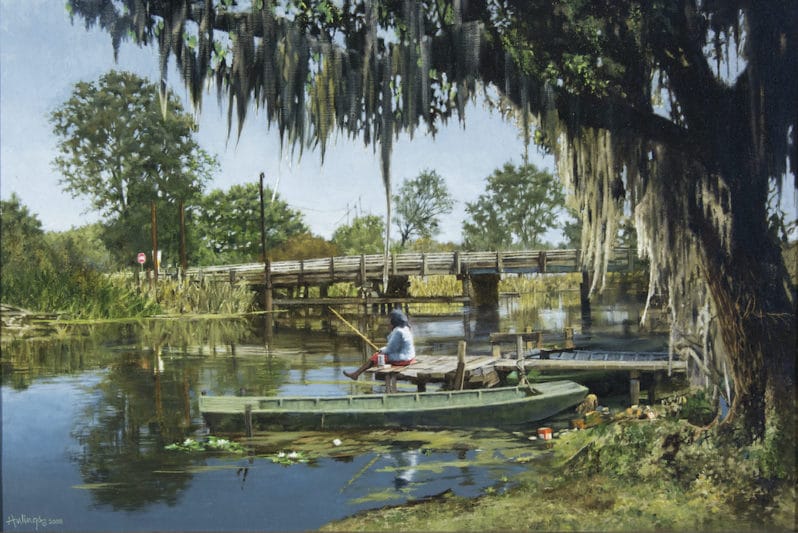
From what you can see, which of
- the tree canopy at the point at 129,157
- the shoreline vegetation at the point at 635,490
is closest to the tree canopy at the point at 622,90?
the shoreline vegetation at the point at 635,490

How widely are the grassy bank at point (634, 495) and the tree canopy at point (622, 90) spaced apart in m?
0.27

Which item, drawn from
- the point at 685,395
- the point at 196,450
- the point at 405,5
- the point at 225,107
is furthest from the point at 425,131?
the point at 196,450

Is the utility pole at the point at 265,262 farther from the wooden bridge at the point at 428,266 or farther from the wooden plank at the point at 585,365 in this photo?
the wooden plank at the point at 585,365

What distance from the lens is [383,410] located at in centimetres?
644

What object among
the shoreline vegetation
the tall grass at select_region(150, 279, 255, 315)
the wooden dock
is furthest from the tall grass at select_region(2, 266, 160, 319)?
the tall grass at select_region(150, 279, 255, 315)

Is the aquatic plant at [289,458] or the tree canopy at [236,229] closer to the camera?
the aquatic plant at [289,458]

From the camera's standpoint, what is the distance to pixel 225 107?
436 centimetres

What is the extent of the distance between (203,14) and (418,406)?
3.81 metres

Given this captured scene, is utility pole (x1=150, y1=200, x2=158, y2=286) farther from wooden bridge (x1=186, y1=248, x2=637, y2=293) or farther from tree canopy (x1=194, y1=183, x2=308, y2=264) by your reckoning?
wooden bridge (x1=186, y1=248, x2=637, y2=293)

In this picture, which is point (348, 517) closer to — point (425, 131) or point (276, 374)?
point (425, 131)

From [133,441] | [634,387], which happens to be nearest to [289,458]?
[133,441]
